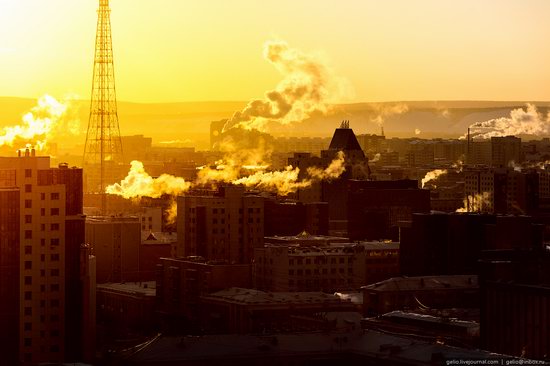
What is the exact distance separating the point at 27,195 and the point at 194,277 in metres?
24.6

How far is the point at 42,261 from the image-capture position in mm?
83688

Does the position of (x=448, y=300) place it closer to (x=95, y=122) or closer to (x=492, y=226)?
(x=492, y=226)

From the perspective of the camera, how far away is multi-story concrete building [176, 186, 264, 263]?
405 ft

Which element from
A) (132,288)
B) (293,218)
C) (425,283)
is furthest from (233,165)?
(425,283)

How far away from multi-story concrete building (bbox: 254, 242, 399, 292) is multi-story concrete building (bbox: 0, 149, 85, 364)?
29.8 m

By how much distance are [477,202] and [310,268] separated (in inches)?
2475

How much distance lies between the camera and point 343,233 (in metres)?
147

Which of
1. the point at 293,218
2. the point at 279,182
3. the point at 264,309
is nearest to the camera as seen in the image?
the point at 264,309

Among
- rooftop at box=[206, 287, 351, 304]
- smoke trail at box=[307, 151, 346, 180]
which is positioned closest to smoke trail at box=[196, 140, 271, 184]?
smoke trail at box=[307, 151, 346, 180]

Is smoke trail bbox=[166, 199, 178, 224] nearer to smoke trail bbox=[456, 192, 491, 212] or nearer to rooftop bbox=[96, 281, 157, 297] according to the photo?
smoke trail bbox=[456, 192, 491, 212]

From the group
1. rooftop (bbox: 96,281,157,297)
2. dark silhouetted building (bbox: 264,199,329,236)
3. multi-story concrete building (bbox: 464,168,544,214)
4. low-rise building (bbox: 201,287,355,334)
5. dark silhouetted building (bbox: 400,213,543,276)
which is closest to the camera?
low-rise building (bbox: 201,287,355,334)

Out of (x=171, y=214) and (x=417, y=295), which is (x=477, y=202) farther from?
(x=417, y=295)

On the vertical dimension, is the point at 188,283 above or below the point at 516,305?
above

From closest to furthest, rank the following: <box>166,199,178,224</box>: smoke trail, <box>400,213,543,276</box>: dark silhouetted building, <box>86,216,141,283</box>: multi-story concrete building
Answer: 1. <box>400,213,543,276</box>: dark silhouetted building
2. <box>86,216,141,283</box>: multi-story concrete building
3. <box>166,199,178,224</box>: smoke trail
